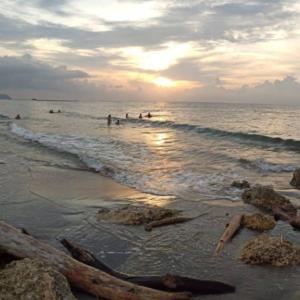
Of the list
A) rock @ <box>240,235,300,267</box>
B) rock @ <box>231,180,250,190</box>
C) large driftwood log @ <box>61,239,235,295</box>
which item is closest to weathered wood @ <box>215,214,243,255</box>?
rock @ <box>240,235,300,267</box>

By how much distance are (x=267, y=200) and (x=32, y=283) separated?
27.3ft

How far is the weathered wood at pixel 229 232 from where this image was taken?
26.4 feet

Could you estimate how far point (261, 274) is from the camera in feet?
22.3

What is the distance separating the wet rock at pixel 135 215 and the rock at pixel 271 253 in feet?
8.59

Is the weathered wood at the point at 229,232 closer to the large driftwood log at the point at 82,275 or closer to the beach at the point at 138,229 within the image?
the beach at the point at 138,229

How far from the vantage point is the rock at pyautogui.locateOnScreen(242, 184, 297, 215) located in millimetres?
11175

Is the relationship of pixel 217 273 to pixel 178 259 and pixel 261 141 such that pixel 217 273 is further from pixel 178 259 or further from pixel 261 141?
pixel 261 141

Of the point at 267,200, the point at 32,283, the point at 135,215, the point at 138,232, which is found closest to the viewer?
the point at 32,283

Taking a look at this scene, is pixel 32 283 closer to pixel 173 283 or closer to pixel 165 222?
pixel 173 283

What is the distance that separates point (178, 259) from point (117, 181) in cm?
806

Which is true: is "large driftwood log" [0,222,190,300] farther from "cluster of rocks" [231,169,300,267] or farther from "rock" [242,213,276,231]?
"rock" [242,213,276,231]

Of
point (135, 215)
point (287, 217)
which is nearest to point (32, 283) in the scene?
point (135, 215)

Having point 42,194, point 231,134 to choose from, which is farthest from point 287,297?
point 231,134

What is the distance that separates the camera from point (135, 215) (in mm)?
9656
